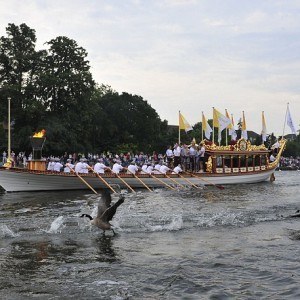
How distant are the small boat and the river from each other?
10956 millimetres

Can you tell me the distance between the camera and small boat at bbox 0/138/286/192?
33.4 metres

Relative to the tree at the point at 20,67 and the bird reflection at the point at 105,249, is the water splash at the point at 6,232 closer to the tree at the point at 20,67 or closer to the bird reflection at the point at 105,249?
the bird reflection at the point at 105,249

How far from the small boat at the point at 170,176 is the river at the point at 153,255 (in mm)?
10956

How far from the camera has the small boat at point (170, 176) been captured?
3338 cm

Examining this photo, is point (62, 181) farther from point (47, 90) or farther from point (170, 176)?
point (47, 90)

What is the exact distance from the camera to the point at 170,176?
38.7 meters

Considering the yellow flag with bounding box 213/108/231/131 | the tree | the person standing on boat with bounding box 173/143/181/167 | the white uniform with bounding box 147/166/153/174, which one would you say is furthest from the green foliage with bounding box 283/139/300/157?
the white uniform with bounding box 147/166/153/174

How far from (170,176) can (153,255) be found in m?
25.6

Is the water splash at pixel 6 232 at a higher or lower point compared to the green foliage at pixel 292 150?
lower

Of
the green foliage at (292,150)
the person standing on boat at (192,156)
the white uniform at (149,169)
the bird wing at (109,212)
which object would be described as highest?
the green foliage at (292,150)

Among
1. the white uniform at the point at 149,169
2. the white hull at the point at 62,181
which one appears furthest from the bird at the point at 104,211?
the white uniform at the point at 149,169

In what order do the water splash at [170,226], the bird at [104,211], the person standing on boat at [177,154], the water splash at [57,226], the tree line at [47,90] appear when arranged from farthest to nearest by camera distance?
the tree line at [47,90], the person standing on boat at [177,154], the water splash at [170,226], the water splash at [57,226], the bird at [104,211]

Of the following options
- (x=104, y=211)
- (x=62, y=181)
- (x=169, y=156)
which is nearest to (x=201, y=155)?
(x=169, y=156)

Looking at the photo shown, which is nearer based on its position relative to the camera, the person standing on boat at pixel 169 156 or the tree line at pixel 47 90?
the person standing on boat at pixel 169 156
